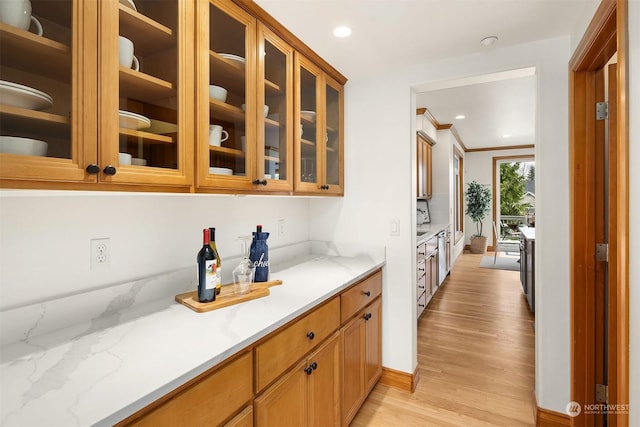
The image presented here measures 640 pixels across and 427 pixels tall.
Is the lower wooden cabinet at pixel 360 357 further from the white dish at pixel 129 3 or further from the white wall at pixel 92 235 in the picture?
the white dish at pixel 129 3

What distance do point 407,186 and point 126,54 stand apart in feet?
5.81

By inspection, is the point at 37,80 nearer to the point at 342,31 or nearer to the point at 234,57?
the point at 234,57

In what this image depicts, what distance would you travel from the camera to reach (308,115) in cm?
206

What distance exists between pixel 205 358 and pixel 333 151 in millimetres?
1714

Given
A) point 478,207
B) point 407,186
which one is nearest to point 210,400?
point 407,186

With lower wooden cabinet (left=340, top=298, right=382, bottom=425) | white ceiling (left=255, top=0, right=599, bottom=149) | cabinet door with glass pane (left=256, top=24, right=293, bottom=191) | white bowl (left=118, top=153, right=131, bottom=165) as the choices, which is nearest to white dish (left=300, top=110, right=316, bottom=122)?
cabinet door with glass pane (left=256, top=24, right=293, bottom=191)

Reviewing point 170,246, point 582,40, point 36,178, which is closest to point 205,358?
point 36,178

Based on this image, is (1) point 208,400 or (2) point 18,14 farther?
(1) point 208,400

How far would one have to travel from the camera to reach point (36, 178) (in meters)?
0.86

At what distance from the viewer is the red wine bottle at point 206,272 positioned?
1374 mm

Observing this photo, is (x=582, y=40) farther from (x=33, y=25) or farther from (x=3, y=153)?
(x=3, y=153)

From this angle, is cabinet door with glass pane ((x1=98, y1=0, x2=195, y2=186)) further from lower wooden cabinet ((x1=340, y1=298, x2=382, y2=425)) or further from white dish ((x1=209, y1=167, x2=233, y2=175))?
lower wooden cabinet ((x1=340, y1=298, x2=382, y2=425))

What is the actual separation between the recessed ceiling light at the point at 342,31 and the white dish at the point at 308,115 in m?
0.45

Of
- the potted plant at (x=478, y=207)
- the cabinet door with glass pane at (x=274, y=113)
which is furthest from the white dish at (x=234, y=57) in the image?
the potted plant at (x=478, y=207)
